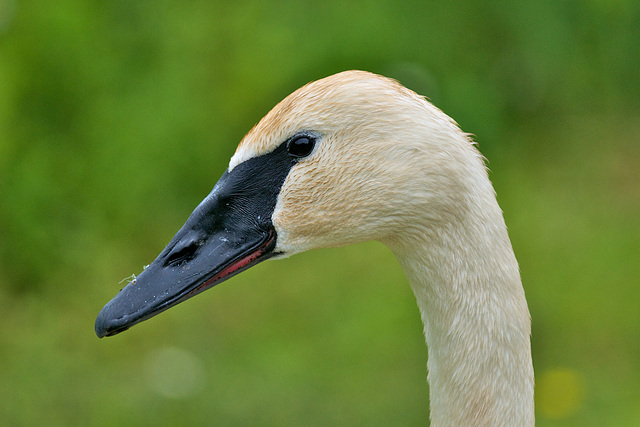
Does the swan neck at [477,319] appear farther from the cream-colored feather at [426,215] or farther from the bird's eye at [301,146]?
the bird's eye at [301,146]

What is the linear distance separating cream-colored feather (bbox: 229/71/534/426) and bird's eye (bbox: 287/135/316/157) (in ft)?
0.06

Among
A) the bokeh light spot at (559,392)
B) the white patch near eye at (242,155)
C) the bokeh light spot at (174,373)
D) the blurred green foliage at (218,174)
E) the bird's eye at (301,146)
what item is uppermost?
the bird's eye at (301,146)

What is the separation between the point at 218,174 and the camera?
16.3ft

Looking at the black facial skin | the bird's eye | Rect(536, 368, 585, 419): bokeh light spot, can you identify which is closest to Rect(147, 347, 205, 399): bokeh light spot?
Rect(536, 368, 585, 419): bokeh light spot

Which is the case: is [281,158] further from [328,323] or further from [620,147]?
[620,147]

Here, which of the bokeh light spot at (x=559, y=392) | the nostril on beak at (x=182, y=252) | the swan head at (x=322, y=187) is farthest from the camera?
the bokeh light spot at (x=559, y=392)

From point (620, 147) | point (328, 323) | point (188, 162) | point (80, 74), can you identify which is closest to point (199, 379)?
point (328, 323)

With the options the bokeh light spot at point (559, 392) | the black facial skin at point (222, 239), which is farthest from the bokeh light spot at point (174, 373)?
the black facial skin at point (222, 239)

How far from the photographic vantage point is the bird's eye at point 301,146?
199 centimetres

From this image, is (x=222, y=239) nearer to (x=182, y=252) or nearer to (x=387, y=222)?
(x=182, y=252)

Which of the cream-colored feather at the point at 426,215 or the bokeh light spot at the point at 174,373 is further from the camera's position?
the bokeh light spot at the point at 174,373

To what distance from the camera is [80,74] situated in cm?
458

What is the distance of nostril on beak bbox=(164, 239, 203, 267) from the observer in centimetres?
206

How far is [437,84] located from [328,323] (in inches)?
67.1
